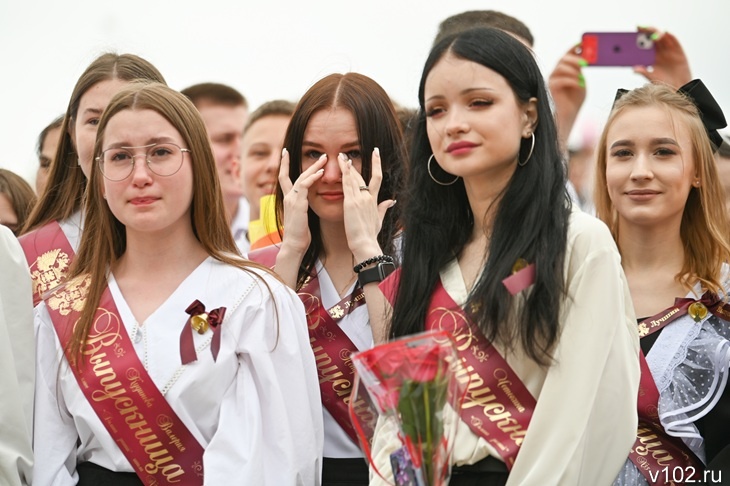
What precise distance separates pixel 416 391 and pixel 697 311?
1.70 metres

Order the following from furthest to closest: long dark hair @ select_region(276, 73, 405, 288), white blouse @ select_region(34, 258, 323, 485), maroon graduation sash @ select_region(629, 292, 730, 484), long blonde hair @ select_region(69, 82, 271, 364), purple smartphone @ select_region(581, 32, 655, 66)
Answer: purple smartphone @ select_region(581, 32, 655, 66)
long dark hair @ select_region(276, 73, 405, 288)
long blonde hair @ select_region(69, 82, 271, 364)
maroon graduation sash @ select_region(629, 292, 730, 484)
white blouse @ select_region(34, 258, 323, 485)

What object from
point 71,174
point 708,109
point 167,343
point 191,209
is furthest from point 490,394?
point 71,174

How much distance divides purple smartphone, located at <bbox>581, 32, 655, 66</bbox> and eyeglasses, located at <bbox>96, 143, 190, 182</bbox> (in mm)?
2241

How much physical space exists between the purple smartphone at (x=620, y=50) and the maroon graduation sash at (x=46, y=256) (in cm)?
257

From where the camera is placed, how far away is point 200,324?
3.80 metres

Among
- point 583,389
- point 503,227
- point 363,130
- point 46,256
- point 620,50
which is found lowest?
point 583,389

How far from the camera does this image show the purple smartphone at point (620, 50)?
17.3 feet

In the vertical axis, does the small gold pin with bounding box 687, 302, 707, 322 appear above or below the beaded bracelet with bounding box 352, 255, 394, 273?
below

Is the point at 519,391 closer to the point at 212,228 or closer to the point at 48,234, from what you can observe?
the point at 212,228

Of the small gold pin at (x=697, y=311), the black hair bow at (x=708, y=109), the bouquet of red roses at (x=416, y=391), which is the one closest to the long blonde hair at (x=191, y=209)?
the bouquet of red roses at (x=416, y=391)

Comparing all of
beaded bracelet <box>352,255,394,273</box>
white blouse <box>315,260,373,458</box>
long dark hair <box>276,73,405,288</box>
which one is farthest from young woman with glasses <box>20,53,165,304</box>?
beaded bracelet <box>352,255,394,273</box>

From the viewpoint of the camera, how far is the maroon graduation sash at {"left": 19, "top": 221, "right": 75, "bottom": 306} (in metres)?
4.54

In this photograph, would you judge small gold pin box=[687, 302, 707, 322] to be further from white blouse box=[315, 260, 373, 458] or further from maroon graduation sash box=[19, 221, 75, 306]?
maroon graduation sash box=[19, 221, 75, 306]

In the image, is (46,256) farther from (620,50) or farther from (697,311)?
(620,50)
